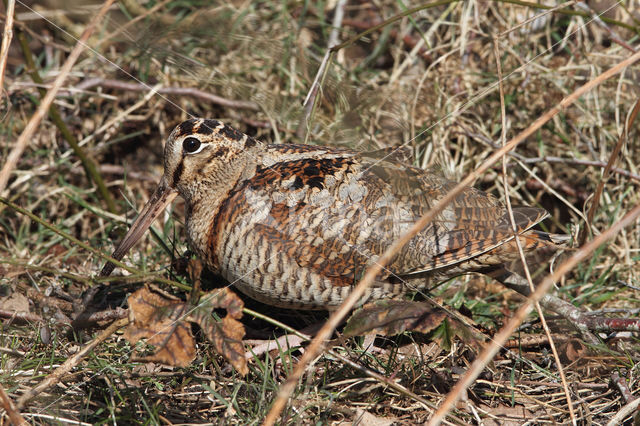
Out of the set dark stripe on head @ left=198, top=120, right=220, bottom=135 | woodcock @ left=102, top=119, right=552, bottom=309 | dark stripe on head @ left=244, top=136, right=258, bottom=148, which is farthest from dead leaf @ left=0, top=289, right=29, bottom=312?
dark stripe on head @ left=244, top=136, right=258, bottom=148

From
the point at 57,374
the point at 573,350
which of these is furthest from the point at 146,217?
the point at 573,350

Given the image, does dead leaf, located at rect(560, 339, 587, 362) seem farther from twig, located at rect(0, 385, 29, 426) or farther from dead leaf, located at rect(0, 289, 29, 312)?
dead leaf, located at rect(0, 289, 29, 312)

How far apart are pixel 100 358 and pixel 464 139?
2546mm

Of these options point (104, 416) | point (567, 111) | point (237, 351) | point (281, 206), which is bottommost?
point (104, 416)

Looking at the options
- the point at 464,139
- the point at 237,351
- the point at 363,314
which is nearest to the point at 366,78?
the point at 464,139

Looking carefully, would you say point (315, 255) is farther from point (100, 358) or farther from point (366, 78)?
point (366, 78)

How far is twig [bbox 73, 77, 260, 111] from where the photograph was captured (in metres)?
4.30

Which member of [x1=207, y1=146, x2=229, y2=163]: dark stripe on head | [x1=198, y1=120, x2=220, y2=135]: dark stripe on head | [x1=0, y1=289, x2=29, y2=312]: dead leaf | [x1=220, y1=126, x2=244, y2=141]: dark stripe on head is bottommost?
[x1=0, y1=289, x2=29, y2=312]: dead leaf

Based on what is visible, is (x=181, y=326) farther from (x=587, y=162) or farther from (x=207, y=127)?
(x=587, y=162)

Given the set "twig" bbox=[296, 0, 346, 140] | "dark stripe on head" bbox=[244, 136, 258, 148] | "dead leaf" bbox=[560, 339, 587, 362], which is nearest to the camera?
"dead leaf" bbox=[560, 339, 587, 362]

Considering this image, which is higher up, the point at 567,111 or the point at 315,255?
the point at 567,111

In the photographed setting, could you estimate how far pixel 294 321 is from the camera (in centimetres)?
320

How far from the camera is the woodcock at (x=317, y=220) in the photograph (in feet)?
8.96

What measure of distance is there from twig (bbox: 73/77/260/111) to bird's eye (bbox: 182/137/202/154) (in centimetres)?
138
